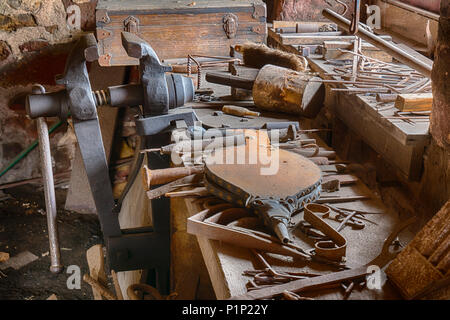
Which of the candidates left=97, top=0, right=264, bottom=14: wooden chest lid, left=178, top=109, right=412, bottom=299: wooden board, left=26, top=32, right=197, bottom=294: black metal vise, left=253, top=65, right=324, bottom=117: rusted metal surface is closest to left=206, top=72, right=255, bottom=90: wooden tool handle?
left=253, top=65, right=324, bottom=117: rusted metal surface

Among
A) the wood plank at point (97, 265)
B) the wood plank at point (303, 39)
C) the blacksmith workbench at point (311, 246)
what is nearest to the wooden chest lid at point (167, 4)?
the wood plank at point (303, 39)

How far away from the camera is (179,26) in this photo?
3705mm

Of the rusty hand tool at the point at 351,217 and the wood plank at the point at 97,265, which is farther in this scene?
the wood plank at the point at 97,265

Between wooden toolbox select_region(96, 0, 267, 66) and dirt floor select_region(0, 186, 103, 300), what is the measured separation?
1.25 m

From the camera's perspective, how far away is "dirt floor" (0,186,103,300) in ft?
10.1

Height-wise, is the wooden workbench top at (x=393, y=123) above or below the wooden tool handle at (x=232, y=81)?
below

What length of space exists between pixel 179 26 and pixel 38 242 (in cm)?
188

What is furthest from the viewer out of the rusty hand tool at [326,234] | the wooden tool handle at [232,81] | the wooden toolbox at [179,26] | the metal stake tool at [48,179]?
the wooden toolbox at [179,26]

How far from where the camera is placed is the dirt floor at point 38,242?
3086 mm

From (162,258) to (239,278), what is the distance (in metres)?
1.16

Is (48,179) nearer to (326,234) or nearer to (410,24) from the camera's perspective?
(326,234)

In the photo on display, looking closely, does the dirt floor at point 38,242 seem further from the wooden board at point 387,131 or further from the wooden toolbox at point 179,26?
the wooden board at point 387,131

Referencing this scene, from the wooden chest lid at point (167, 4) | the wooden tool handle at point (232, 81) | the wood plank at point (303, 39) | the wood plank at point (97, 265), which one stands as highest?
the wooden chest lid at point (167, 4)

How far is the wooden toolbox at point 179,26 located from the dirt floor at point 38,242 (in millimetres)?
1247
